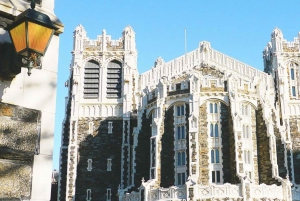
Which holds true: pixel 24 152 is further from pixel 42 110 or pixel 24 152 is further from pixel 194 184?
pixel 194 184

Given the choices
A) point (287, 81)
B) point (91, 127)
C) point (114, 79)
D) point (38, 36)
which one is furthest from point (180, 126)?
point (38, 36)

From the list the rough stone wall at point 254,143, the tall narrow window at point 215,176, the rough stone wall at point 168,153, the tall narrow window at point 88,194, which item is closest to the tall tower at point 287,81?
the rough stone wall at point 254,143

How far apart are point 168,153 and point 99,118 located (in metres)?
10.1

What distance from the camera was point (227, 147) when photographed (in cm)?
3309

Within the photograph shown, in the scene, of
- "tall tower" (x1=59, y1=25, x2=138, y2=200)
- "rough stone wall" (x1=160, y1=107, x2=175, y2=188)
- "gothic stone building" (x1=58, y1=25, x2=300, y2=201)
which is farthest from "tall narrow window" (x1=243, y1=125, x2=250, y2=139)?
"tall tower" (x1=59, y1=25, x2=138, y2=200)

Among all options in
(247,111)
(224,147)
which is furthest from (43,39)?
(247,111)

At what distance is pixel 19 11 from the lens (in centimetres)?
548

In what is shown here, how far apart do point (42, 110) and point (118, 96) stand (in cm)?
3763

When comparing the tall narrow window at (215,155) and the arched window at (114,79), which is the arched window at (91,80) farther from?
the tall narrow window at (215,155)

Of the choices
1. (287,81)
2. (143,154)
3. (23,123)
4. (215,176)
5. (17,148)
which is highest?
(287,81)

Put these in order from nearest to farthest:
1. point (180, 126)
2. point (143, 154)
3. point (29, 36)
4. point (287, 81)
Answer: point (29, 36)
point (180, 126)
point (143, 154)
point (287, 81)

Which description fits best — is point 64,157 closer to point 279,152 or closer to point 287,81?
point 279,152

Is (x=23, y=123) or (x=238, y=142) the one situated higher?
(x=238, y=142)

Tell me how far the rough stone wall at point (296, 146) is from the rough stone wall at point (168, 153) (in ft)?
34.9
